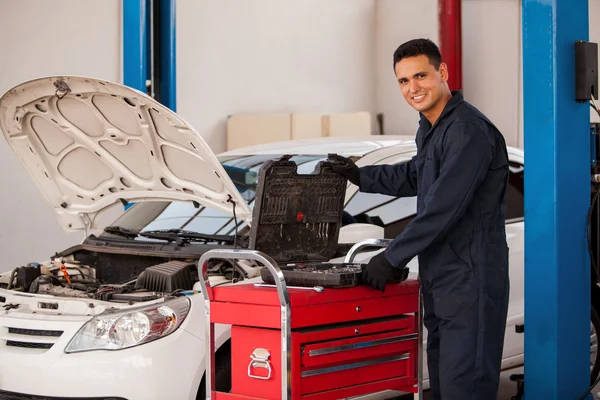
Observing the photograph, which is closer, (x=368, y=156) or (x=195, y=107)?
(x=368, y=156)

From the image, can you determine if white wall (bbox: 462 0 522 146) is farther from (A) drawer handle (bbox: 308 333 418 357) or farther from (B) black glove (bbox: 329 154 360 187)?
(A) drawer handle (bbox: 308 333 418 357)

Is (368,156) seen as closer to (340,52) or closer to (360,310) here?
(360,310)

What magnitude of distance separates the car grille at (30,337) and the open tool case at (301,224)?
856mm

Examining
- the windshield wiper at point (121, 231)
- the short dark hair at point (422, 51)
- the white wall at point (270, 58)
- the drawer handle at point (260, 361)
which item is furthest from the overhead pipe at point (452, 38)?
the drawer handle at point (260, 361)

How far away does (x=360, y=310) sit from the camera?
296cm

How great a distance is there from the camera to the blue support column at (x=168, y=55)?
7.45 meters

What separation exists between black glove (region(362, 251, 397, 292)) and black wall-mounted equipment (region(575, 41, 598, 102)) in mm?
1091

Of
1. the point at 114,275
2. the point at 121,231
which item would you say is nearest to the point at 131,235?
the point at 121,231

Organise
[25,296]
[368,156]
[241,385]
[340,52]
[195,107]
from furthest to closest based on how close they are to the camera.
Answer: [340,52] → [195,107] → [368,156] → [25,296] → [241,385]

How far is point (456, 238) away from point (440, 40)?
5789mm

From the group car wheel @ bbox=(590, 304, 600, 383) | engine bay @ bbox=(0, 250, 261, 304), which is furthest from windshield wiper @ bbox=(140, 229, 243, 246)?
car wheel @ bbox=(590, 304, 600, 383)

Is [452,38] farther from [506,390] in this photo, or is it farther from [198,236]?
[198,236]

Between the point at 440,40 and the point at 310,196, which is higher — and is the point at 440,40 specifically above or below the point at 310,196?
above

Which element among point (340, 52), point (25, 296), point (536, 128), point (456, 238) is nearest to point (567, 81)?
point (536, 128)
